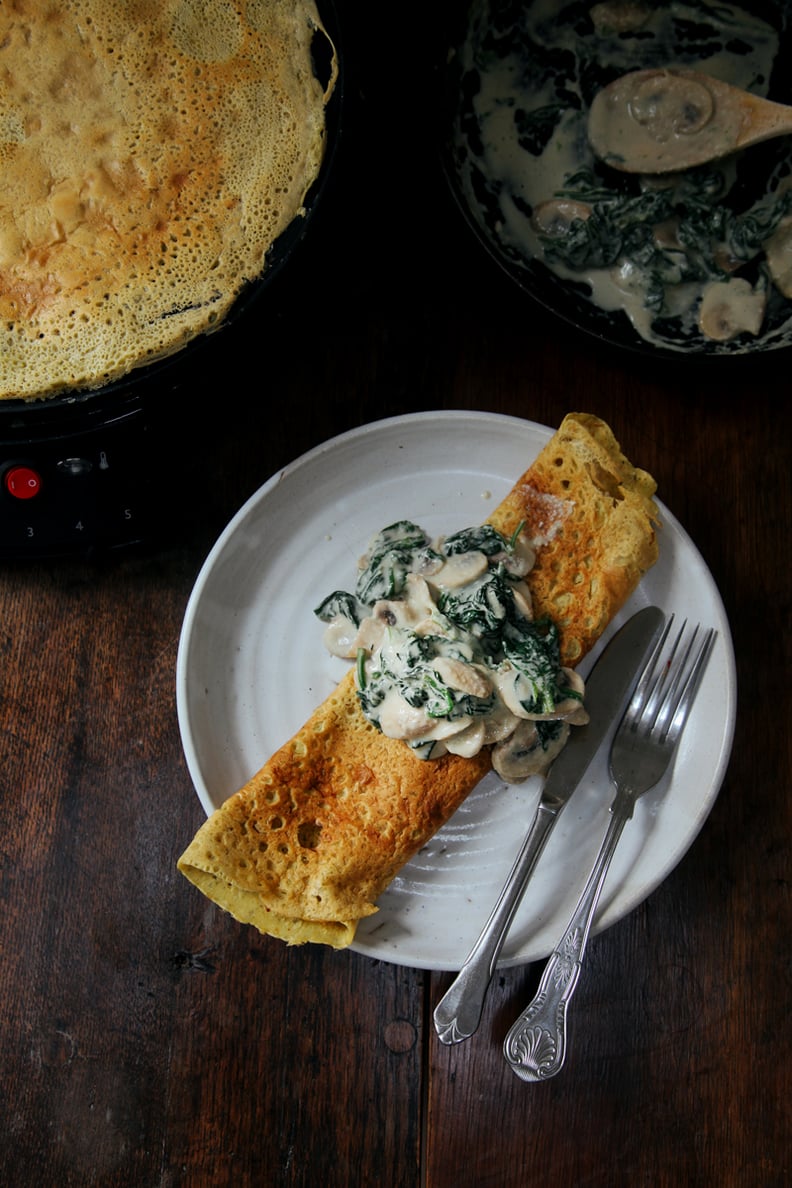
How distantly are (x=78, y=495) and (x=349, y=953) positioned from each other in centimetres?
80

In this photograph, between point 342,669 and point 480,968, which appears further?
point 342,669

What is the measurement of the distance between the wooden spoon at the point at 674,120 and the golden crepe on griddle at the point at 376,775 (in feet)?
1.53

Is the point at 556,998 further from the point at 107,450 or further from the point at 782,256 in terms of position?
the point at 782,256

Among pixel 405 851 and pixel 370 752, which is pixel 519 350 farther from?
pixel 405 851

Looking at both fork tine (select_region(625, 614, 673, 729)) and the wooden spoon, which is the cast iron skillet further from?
fork tine (select_region(625, 614, 673, 729))

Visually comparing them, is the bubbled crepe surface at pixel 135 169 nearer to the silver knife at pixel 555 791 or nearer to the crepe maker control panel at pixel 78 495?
the crepe maker control panel at pixel 78 495

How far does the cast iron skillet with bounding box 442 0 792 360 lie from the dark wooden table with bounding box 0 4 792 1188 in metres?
0.04

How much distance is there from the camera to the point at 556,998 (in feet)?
4.56

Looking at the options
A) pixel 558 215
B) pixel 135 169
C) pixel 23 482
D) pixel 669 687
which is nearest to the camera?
pixel 135 169

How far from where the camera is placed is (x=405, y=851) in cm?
132

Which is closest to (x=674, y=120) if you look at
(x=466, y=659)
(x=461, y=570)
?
(x=461, y=570)

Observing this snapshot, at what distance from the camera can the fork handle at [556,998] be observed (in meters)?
1.36

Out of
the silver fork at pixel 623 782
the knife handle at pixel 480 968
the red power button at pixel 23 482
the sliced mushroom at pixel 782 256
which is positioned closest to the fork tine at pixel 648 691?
the silver fork at pixel 623 782

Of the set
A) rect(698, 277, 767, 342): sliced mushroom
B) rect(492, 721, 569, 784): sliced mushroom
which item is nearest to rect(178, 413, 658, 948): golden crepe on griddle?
rect(492, 721, 569, 784): sliced mushroom
